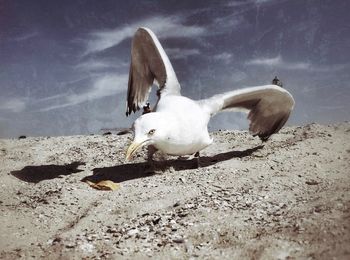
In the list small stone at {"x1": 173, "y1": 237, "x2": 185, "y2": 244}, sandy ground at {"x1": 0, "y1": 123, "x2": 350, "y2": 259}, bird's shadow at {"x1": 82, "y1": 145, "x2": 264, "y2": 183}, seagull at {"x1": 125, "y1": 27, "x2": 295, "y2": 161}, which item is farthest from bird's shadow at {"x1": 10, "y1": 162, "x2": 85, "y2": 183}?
small stone at {"x1": 173, "y1": 237, "x2": 185, "y2": 244}

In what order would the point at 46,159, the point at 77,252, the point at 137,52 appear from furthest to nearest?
the point at 137,52
the point at 46,159
the point at 77,252

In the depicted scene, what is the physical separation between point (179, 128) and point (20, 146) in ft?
16.1

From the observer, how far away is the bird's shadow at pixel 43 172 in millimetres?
7061

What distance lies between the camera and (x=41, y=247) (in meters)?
4.05

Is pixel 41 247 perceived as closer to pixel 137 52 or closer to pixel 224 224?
pixel 224 224

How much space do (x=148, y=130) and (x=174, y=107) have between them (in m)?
0.99

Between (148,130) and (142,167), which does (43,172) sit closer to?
(142,167)

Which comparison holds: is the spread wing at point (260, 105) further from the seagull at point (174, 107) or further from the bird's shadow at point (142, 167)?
the bird's shadow at point (142, 167)

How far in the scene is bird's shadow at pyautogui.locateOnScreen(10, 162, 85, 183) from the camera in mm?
7061

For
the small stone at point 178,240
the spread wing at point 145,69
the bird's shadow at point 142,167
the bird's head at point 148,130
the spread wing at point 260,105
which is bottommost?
the small stone at point 178,240

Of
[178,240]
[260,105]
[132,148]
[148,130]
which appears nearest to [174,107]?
[148,130]

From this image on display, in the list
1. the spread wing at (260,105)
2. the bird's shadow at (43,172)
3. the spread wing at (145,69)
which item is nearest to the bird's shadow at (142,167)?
the bird's shadow at (43,172)

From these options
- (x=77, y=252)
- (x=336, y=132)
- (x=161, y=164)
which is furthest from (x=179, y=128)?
(x=336, y=132)

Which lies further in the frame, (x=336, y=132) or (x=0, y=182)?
(x=336, y=132)
